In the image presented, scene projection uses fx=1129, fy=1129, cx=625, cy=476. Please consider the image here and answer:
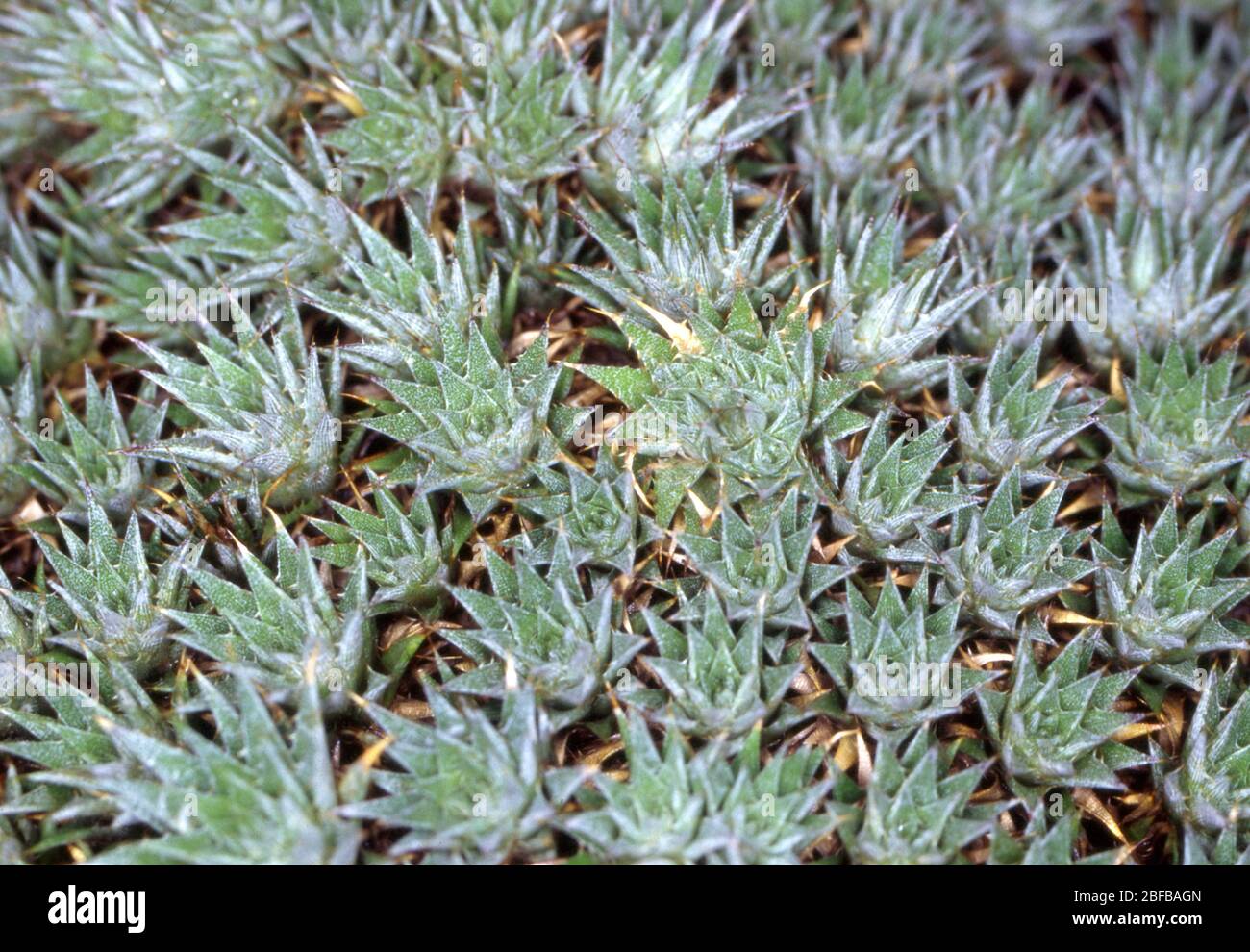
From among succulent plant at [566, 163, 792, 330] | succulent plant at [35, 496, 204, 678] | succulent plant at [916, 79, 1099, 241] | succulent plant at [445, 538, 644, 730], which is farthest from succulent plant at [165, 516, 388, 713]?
succulent plant at [916, 79, 1099, 241]

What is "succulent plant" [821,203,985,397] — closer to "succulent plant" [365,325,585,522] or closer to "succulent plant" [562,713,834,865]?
"succulent plant" [365,325,585,522]

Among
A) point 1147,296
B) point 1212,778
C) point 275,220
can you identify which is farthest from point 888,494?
point 275,220

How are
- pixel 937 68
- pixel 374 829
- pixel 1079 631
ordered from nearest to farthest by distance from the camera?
pixel 374 829
pixel 1079 631
pixel 937 68

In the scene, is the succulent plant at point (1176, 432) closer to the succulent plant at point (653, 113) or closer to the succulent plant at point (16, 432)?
the succulent plant at point (653, 113)

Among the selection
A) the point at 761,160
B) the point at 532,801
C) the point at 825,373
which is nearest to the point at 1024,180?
the point at 761,160

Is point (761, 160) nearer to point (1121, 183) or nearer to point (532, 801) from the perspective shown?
point (1121, 183)

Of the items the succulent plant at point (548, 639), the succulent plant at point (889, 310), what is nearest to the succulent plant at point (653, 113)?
the succulent plant at point (889, 310)
